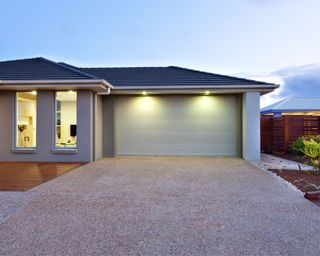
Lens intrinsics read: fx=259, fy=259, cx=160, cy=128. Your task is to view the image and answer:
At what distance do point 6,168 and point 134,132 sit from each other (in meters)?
5.11

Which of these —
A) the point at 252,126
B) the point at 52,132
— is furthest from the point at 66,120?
the point at 252,126

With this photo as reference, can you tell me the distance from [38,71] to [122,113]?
12.3ft

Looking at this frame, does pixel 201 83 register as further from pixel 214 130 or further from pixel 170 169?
pixel 170 169

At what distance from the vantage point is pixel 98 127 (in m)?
10.7

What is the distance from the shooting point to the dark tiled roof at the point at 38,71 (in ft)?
30.3

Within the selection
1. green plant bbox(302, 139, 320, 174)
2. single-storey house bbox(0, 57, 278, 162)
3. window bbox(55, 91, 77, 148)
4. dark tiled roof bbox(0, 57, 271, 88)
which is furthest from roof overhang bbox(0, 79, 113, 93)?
green plant bbox(302, 139, 320, 174)

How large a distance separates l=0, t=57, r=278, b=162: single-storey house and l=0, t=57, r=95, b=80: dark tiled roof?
36 millimetres

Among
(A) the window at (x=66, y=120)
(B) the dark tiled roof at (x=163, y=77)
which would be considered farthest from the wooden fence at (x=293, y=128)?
(A) the window at (x=66, y=120)

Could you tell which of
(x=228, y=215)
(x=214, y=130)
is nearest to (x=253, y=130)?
(x=214, y=130)

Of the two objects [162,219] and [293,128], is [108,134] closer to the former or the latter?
[162,219]

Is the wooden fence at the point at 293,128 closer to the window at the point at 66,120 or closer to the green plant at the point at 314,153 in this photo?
the green plant at the point at 314,153

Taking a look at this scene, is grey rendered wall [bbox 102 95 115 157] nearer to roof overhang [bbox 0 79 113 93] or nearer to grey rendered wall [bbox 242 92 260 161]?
roof overhang [bbox 0 79 113 93]

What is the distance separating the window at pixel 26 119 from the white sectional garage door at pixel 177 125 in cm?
334

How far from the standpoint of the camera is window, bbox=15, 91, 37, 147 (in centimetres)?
1001
